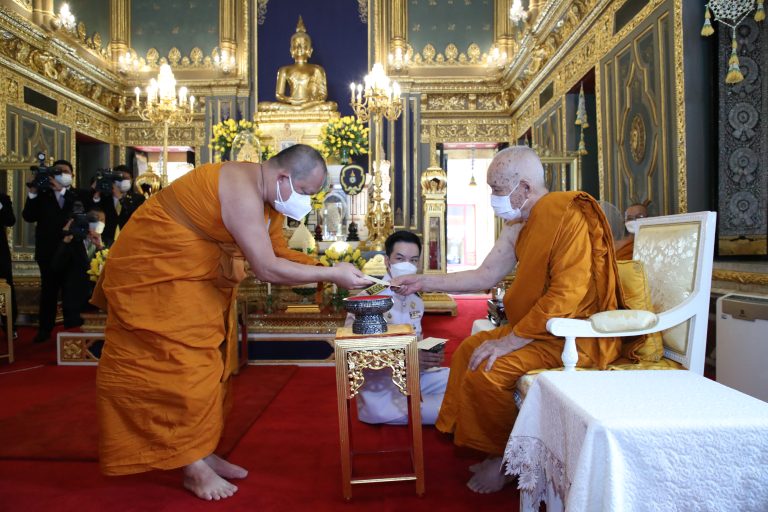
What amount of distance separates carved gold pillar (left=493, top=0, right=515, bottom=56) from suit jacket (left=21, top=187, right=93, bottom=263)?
7705 millimetres

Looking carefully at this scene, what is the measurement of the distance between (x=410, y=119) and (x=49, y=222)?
6.37 m

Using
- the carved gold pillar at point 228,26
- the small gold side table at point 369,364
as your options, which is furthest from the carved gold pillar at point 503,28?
the small gold side table at point 369,364

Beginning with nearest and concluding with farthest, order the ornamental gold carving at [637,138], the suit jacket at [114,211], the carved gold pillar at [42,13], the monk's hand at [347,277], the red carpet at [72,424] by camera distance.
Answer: the monk's hand at [347,277], the red carpet at [72,424], the ornamental gold carving at [637,138], the suit jacket at [114,211], the carved gold pillar at [42,13]

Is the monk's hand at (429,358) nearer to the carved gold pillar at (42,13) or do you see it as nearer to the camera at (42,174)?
the camera at (42,174)

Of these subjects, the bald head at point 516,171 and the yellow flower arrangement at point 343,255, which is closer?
the bald head at point 516,171

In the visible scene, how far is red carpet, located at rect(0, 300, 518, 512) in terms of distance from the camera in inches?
74.8

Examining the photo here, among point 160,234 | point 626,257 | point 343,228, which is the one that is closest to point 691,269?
point 626,257

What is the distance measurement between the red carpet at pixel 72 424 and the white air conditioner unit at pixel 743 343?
2619 mm

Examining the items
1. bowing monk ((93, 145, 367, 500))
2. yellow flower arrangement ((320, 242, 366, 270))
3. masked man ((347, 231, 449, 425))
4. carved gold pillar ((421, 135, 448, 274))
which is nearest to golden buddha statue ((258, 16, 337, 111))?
carved gold pillar ((421, 135, 448, 274))

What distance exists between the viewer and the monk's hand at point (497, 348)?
6.37ft

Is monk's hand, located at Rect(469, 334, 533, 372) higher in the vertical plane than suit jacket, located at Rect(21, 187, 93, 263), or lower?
lower

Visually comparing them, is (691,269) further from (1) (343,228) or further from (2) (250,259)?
(1) (343,228)

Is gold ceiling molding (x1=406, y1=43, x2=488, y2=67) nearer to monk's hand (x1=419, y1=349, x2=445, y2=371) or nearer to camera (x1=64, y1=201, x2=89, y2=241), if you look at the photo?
A: camera (x1=64, y1=201, x2=89, y2=241)

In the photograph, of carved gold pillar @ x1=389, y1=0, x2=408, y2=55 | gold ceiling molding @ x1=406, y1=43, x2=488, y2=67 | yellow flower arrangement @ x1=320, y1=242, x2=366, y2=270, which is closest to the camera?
yellow flower arrangement @ x1=320, y1=242, x2=366, y2=270
